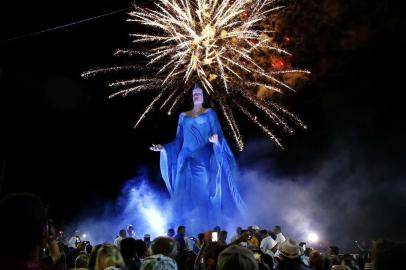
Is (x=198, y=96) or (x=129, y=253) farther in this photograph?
(x=198, y=96)

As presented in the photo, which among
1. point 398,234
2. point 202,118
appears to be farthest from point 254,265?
point 398,234

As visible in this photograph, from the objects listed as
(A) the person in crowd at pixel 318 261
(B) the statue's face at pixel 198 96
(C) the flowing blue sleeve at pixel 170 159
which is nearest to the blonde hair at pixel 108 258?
(A) the person in crowd at pixel 318 261

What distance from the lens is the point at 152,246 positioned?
4.61 metres

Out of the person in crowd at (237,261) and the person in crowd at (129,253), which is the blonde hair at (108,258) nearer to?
the person in crowd at (129,253)

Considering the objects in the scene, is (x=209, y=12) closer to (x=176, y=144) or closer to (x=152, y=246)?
(x=176, y=144)

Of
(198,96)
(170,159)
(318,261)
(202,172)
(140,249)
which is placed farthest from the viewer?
(170,159)

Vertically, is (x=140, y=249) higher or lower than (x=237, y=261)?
higher

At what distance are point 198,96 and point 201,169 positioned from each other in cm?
305

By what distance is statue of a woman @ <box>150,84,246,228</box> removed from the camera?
16594mm

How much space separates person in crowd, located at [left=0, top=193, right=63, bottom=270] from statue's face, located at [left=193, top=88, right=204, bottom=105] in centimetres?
1529

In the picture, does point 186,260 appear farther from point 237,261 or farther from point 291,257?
point 237,261

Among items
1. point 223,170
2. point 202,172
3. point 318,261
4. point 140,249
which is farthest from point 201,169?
point 140,249

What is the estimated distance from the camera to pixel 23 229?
218cm

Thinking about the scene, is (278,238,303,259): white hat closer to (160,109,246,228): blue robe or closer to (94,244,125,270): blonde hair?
(94,244,125,270): blonde hair
